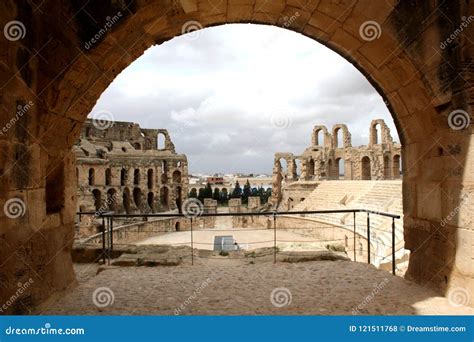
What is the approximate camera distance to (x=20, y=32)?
339 cm

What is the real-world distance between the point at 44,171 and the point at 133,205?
35.2 metres

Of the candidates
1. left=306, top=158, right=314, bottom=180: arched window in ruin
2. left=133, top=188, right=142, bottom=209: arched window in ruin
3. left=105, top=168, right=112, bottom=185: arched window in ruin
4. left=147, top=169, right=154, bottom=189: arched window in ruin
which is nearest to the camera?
left=105, top=168, right=112, bottom=185: arched window in ruin

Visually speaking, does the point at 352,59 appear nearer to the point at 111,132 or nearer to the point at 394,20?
the point at 394,20

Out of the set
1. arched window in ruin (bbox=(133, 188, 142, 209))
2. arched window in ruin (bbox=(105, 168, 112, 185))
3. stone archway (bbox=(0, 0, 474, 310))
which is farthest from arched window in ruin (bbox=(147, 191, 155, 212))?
stone archway (bbox=(0, 0, 474, 310))

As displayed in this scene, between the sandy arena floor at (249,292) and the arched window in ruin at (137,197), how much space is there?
112 feet

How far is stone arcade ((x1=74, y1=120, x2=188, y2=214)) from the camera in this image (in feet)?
114

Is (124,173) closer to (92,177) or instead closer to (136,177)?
(136,177)

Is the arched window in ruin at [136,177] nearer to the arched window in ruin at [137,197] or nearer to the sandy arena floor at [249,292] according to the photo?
the arched window in ruin at [137,197]

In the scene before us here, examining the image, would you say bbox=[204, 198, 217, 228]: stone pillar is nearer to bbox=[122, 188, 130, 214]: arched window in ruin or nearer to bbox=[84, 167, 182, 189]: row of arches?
bbox=[84, 167, 182, 189]: row of arches

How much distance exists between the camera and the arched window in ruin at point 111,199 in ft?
117

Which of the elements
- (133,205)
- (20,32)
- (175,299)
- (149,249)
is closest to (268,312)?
(175,299)

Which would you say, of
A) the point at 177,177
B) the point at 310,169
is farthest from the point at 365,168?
the point at 177,177

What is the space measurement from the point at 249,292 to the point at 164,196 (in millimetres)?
38835

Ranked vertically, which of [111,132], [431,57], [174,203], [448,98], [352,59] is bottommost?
[174,203]
